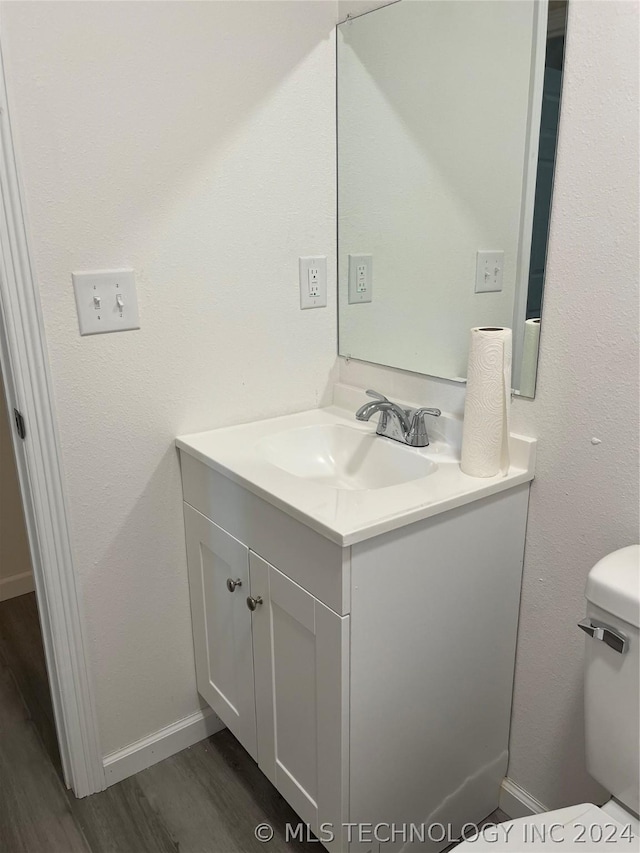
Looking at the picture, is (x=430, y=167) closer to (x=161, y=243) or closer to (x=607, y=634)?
(x=161, y=243)

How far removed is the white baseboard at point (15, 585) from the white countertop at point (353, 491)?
130cm

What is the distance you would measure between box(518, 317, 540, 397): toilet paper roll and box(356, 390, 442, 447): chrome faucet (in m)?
0.20

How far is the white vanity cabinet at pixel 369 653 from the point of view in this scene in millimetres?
1168

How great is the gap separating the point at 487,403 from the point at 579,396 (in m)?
0.17

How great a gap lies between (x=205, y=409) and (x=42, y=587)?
0.54 meters

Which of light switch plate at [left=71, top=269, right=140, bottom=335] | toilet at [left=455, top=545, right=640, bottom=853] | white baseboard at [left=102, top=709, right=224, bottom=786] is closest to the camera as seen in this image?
toilet at [left=455, top=545, right=640, bottom=853]

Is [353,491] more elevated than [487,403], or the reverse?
[487,403]

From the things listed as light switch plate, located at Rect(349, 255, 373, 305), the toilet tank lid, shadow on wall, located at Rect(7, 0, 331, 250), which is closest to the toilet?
the toilet tank lid

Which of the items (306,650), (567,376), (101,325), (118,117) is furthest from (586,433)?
(118,117)

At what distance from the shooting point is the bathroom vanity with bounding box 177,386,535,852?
1.16 meters

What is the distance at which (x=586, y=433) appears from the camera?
4.02ft

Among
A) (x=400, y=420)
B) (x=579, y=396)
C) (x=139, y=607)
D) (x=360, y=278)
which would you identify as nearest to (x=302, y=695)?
(x=139, y=607)

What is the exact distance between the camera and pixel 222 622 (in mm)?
1549

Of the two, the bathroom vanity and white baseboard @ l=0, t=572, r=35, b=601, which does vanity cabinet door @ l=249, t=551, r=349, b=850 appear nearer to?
the bathroom vanity
